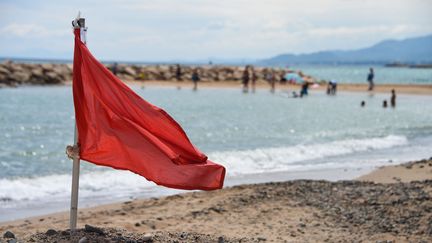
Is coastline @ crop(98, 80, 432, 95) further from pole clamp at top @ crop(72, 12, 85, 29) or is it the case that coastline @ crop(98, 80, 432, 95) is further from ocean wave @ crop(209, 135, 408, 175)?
pole clamp at top @ crop(72, 12, 85, 29)

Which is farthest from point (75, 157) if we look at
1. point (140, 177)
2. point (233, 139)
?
point (233, 139)

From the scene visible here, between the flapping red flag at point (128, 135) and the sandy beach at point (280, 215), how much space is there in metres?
1.49

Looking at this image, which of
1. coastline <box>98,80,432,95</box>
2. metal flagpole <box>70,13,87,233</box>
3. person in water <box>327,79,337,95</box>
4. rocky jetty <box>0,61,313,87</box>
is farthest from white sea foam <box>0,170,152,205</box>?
coastline <box>98,80,432,95</box>

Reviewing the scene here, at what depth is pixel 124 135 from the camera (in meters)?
5.57

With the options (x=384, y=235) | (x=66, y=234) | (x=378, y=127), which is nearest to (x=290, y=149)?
(x=378, y=127)

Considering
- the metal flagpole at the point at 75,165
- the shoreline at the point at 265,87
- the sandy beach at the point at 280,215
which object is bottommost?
the shoreline at the point at 265,87

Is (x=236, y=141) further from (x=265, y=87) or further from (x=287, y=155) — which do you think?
(x=265, y=87)

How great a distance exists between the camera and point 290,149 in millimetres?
19172

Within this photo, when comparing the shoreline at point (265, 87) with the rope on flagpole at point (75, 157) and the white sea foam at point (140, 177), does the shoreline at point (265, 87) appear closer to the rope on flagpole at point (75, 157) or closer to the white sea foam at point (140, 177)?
the white sea foam at point (140, 177)

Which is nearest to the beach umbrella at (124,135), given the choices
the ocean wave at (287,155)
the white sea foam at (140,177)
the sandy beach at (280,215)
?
the sandy beach at (280,215)

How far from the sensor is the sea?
12.7 meters

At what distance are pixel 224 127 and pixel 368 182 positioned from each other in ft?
43.2

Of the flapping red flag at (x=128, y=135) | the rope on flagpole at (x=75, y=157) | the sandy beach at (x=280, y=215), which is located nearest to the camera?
the flapping red flag at (x=128, y=135)

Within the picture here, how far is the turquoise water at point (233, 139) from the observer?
13.0 meters
